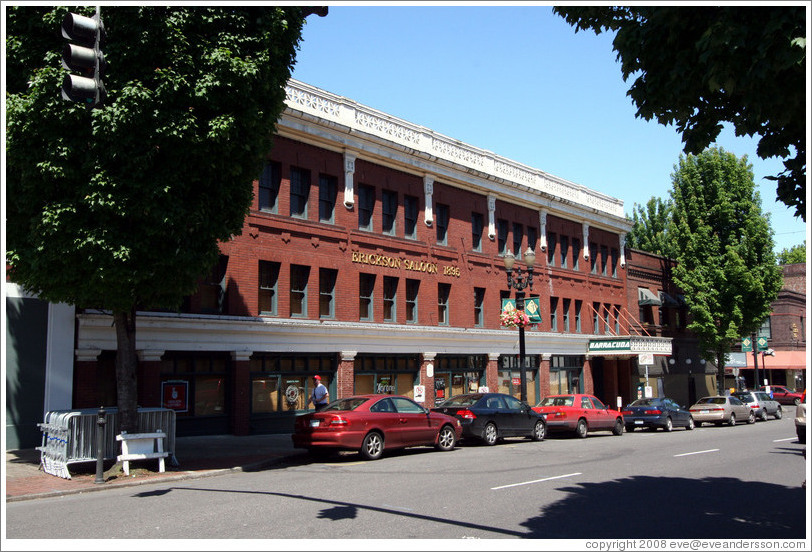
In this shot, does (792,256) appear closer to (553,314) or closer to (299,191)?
(553,314)

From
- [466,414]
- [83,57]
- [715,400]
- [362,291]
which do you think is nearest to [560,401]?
[466,414]

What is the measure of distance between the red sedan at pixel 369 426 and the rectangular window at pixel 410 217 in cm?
1152

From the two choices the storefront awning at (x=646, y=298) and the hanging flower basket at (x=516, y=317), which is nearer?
the hanging flower basket at (x=516, y=317)

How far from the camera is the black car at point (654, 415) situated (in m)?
29.0

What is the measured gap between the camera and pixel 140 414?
50.2ft

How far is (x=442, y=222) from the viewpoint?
3067 cm

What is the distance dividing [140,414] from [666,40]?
12.9m

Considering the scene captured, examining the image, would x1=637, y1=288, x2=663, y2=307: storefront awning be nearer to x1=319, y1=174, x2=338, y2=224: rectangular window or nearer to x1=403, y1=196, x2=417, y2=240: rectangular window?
x1=403, y1=196, x2=417, y2=240: rectangular window

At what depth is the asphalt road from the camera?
8.62 m

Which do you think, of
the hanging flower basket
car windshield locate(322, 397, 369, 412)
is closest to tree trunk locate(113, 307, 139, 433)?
car windshield locate(322, 397, 369, 412)

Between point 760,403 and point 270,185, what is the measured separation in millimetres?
28468

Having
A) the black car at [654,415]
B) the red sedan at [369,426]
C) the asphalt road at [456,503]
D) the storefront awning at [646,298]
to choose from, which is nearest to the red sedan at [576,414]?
the black car at [654,415]

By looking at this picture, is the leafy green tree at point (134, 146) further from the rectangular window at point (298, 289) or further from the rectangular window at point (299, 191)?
the rectangular window at point (299, 191)

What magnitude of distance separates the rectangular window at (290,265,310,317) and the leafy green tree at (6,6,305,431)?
386 inches
